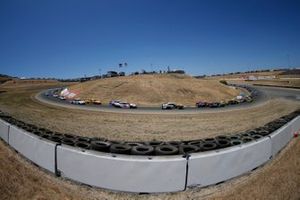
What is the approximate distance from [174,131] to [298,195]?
1393 cm

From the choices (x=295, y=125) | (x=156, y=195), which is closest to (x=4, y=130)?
(x=156, y=195)

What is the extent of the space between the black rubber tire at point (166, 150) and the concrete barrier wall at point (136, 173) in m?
1.15

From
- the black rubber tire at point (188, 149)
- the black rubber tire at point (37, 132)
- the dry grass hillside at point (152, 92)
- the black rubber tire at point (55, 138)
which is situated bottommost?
the dry grass hillside at point (152, 92)

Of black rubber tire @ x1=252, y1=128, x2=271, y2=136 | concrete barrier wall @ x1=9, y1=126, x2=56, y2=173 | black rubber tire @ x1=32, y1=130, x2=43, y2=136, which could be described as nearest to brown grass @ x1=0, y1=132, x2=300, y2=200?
concrete barrier wall @ x1=9, y1=126, x2=56, y2=173

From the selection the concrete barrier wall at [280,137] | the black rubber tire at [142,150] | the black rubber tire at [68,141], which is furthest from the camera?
the concrete barrier wall at [280,137]

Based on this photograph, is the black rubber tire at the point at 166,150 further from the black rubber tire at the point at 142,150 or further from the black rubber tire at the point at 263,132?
the black rubber tire at the point at 263,132

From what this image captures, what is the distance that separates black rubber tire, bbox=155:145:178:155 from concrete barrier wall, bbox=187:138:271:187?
1.24m

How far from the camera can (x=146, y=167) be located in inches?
312

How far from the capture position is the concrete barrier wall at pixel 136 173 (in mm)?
7891

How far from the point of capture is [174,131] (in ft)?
69.2

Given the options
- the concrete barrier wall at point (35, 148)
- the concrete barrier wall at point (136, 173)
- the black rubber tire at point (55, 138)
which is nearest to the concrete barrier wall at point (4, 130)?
the concrete barrier wall at point (35, 148)

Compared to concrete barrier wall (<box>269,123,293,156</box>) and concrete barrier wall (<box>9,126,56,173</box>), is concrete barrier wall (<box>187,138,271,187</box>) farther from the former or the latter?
concrete barrier wall (<box>9,126,56,173</box>)

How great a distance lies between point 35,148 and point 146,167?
5.99m

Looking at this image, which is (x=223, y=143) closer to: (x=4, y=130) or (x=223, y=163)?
(x=223, y=163)
